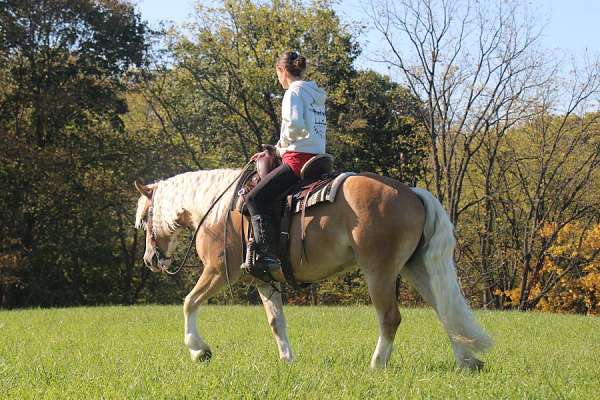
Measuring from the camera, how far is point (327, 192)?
270 inches

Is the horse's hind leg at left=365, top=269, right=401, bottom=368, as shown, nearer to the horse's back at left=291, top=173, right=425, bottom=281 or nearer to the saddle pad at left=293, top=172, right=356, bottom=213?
the horse's back at left=291, top=173, right=425, bottom=281

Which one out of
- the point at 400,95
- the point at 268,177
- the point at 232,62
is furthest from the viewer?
the point at 232,62

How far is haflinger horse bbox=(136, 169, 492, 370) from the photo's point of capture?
665 centimetres

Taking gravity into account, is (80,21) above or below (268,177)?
above

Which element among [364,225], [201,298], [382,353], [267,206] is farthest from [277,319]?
[364,225]

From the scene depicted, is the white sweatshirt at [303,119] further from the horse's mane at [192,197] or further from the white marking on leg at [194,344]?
the white marking on leg at [194,344]

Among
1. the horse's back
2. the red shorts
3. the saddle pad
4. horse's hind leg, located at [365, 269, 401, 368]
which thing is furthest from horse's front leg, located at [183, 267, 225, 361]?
horse's hind leg, located at [365, 269, 401, 368]

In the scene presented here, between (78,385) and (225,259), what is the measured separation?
221 cm

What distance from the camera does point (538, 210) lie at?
3538 centimetres

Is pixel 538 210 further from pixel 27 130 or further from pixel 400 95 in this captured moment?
pixel 27 130

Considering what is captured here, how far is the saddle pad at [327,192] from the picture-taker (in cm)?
684

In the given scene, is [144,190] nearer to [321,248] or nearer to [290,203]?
[290,203]

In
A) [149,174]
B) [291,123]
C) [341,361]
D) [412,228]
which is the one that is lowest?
[149,174]

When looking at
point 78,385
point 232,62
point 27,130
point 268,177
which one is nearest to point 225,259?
point 268,177
